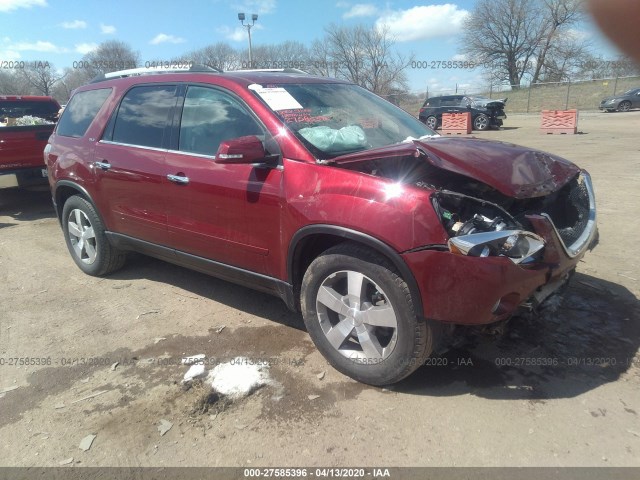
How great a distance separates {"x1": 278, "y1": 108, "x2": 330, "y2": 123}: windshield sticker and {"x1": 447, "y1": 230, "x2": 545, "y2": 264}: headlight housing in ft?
4.59

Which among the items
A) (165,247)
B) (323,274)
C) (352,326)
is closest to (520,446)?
(352,326)

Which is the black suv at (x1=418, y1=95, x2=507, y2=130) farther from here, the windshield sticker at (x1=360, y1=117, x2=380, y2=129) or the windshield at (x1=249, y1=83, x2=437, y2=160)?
the windshield sticker at (x1=360, y1=117, x2=380, y2=129)

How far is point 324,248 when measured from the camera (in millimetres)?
3197

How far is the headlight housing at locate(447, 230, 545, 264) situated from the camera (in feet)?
8.13

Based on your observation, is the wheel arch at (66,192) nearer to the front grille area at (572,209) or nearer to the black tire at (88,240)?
the black tire at (88,240)

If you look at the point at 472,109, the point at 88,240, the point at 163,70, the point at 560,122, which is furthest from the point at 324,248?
the point at 472,109

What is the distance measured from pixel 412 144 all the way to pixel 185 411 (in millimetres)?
2031

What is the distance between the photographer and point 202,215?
3.61m

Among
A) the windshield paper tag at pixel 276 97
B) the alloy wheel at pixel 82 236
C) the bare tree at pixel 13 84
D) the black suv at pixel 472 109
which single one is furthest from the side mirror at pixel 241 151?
the bare tree at pixel 13 84

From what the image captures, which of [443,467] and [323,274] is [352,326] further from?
[443,467]

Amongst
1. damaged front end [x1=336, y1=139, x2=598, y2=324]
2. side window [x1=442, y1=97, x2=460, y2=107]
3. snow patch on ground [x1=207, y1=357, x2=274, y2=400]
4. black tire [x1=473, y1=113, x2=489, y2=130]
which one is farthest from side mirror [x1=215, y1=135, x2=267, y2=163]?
side window [x1=442, y1=97, x2=460, y2=107]

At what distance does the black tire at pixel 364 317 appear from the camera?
8.94ft

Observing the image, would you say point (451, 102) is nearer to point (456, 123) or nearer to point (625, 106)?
point (456, 123)

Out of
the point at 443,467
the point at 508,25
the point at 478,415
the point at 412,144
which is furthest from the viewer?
the point at 508,25
